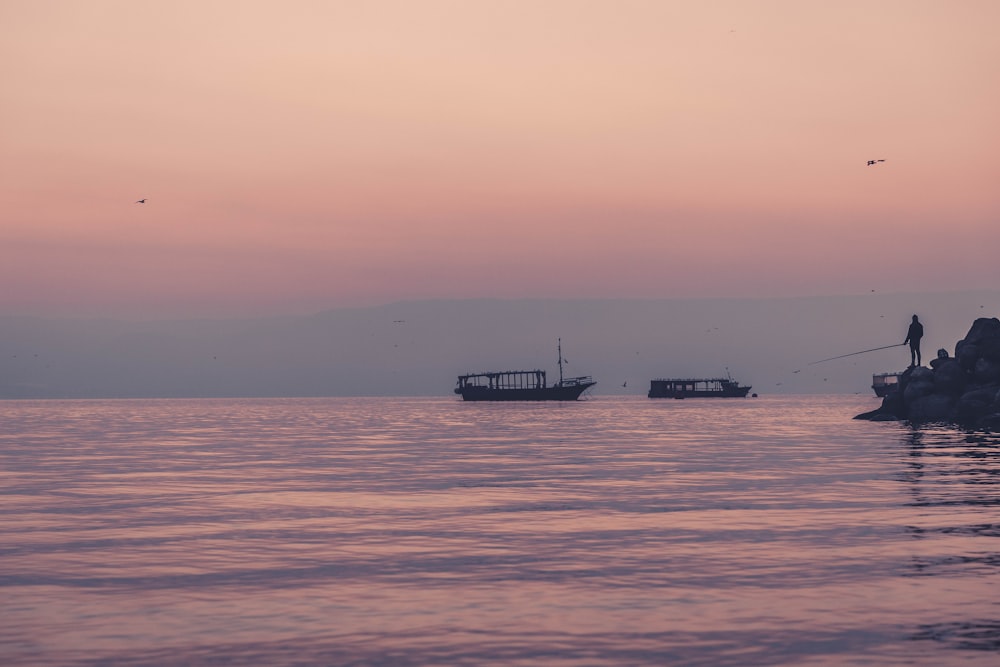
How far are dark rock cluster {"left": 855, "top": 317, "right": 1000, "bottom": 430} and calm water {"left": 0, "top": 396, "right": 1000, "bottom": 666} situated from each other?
28448 millimetres

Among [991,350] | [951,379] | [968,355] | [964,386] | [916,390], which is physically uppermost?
[991,350]

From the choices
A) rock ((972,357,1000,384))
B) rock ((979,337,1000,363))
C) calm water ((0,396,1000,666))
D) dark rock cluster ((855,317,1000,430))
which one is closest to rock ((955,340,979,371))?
dark rock cluster ((855,317,1000,430))

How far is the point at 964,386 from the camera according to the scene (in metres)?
67.9

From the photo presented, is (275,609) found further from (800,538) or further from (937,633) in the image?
(800,538)

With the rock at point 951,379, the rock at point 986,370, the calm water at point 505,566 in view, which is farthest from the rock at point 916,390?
the calm water at point 505,566

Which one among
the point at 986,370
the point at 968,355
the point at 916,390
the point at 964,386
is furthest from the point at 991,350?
the point at 916,390

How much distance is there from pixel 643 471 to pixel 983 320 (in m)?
40.6

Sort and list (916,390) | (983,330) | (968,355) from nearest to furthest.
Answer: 1. (968,355)
2. (983,330)
3. (916,390)

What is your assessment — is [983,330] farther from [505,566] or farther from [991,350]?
[505,566]

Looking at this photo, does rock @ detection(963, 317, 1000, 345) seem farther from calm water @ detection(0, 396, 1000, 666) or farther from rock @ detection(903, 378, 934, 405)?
calm water @ detection(0, 396, 1000, 666)

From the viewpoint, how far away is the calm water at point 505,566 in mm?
12594

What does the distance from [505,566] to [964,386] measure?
190 feet

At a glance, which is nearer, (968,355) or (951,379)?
(968,355)

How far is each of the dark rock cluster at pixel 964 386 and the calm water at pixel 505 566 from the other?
2845 centimetres
